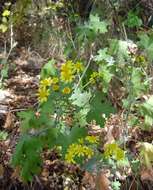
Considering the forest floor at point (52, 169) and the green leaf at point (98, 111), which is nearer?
the green leaf at point (98, 111)

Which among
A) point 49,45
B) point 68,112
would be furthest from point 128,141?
point 49,45

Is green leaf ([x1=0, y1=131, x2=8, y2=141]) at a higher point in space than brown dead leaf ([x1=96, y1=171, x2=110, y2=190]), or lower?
lower

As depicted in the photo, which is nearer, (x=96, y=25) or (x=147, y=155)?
(x=147, y=155)

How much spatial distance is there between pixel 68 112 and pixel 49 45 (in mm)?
1369

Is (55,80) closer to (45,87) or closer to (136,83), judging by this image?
(45,87)

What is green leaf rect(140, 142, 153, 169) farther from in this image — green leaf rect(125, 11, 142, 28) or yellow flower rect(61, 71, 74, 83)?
A: green leaf rect(125, 11, 142, 28)

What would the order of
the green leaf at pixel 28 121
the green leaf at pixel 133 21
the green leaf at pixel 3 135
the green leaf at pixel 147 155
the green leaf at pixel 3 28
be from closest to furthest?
the green leaf at pixel 28 121, the green leaf at pixel 147 155, the green leaf at pixel 3 135, the green leaf at pixel 133 21, the green leaf at pixel 3 28

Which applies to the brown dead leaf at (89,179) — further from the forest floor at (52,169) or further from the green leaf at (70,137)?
the green leaf at (70,137)

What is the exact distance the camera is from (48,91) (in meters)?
2.21

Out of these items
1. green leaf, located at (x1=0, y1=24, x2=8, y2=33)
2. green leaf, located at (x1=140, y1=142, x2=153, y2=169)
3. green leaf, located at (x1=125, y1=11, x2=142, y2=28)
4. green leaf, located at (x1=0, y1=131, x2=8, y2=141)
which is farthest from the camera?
green leaf, located at (x1=0, y1=24, x2=8, y2=33)

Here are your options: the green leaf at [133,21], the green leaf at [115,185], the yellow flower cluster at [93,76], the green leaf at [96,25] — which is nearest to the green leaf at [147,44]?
the green leaf at [96,25]

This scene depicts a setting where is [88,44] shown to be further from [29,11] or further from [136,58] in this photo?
[29,11]

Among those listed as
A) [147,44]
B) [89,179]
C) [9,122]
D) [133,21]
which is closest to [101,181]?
[89,179]

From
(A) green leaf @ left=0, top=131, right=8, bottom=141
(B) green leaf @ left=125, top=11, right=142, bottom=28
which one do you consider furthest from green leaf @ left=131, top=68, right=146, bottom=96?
(B) green leaf @ left=125, top=11, right=142, bottom=28
